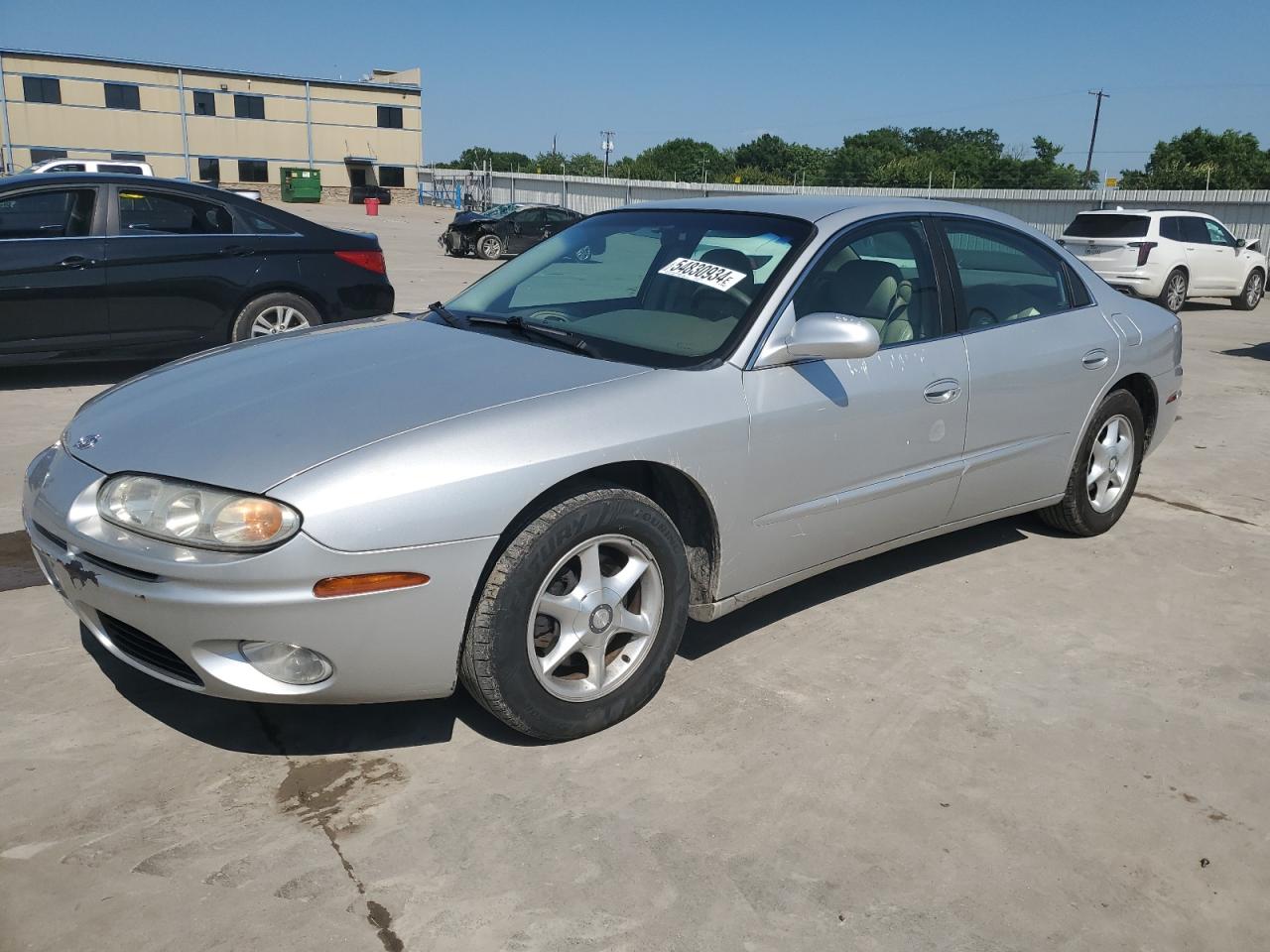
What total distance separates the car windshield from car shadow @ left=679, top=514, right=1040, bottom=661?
1094 millimetres

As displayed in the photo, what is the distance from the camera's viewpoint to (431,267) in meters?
19.7

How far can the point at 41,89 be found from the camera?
5509cm

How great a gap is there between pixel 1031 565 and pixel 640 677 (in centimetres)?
231

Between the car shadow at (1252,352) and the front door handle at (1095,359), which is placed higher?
the front door handle at (1095,359)

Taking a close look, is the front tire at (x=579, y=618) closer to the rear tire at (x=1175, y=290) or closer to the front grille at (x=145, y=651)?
the front grille at (x=145, y=651)

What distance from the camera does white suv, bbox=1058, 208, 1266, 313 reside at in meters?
15.2

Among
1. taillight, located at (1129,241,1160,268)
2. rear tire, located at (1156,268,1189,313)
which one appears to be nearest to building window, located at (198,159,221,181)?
taillight, located at (1129,241,1160,268)

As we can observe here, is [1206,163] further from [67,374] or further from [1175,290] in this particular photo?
[67,374]

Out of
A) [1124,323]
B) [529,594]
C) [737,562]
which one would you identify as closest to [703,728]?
[737,562]

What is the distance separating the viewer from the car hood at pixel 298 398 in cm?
266

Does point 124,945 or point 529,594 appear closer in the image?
point 124,945

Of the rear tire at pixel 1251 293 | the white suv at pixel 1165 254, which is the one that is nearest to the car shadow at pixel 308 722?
the white suv at pixel 1165 254

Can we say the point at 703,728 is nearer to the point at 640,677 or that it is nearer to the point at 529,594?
the point at 640,677

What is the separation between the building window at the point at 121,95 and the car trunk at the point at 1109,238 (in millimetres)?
55512
